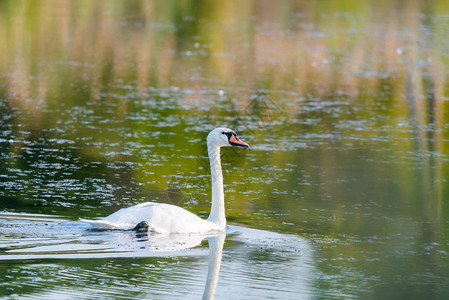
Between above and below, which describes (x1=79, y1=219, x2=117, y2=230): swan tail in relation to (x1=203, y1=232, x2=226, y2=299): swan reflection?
above

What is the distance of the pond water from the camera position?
835 cm

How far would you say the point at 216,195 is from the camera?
1025cm

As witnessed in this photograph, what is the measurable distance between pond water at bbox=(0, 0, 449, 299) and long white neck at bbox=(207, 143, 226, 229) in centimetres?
24

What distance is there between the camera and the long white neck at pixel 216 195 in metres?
10.1

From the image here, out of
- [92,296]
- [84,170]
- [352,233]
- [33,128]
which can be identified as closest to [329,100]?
[33,128]

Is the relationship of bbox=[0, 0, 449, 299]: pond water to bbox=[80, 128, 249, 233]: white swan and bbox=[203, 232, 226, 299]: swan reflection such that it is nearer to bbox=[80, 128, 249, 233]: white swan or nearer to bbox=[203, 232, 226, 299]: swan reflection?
bbox=[203, 232, 226, 299]: swan reflection

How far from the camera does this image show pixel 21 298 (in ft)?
23.7

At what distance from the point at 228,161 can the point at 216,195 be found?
3.99 meters

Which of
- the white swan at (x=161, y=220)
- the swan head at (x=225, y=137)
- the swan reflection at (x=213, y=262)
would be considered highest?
the swan head at (x=225, y=137)

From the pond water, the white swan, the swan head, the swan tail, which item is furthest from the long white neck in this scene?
the swan tail

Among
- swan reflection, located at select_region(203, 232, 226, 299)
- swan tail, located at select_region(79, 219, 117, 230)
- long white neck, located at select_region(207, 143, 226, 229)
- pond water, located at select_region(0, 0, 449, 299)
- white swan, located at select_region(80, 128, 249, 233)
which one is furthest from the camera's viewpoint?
long white neck, located at select_region(207, 143, 226, 229)

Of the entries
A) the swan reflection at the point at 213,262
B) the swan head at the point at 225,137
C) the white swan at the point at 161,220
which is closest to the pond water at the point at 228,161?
the swan reflection at the point at 213,262

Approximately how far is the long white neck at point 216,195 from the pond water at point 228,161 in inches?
9.5

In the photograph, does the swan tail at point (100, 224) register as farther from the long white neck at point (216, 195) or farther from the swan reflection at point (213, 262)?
the long white neck at point (216, 195)
